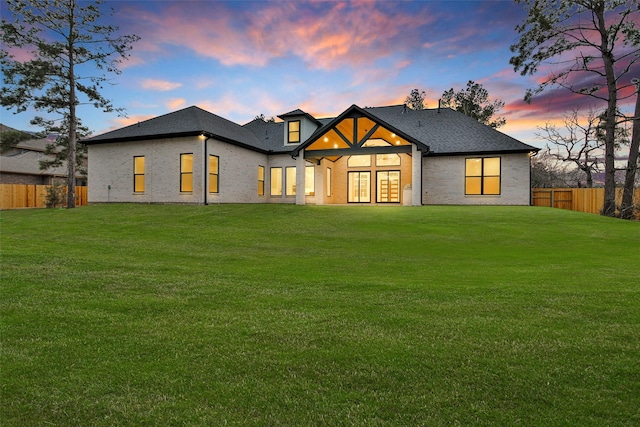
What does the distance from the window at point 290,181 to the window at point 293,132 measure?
2.05 meters

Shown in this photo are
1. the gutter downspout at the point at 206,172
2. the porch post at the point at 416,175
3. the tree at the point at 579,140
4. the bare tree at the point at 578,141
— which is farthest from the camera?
the bare tree at the point at 578,141

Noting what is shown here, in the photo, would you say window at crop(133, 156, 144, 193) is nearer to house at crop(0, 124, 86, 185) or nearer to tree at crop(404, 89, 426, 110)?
house at crop(0, 124, 86, 185)

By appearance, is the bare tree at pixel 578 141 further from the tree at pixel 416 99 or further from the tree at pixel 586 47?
the tree at pixel 416 99

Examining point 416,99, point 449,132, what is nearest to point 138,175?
point 449,132

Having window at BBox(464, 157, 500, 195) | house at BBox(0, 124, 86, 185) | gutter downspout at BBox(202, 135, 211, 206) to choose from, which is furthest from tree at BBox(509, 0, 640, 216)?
house at BBox(0, 124, 86, 185)

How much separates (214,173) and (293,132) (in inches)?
288

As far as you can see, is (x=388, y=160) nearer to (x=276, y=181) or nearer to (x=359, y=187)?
(x=359, y=187)

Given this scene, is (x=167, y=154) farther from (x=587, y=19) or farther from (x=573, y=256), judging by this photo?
(x=587, y=19)

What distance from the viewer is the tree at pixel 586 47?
20.5m

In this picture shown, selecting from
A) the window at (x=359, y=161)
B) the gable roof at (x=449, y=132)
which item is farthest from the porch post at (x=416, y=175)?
the window at (x=359, y=161)

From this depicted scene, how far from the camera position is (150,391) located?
2.85m

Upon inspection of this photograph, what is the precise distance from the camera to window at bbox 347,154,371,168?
26.3m

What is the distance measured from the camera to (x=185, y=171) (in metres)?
21.3

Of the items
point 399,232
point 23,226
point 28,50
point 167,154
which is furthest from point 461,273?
point 28,50
